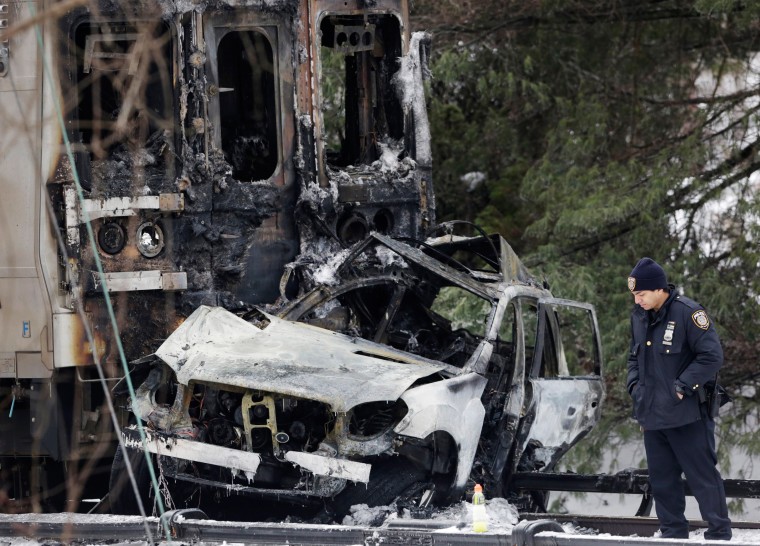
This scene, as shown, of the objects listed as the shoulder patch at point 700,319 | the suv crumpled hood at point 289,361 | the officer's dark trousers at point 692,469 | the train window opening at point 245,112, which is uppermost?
the train window opening at point 245,112

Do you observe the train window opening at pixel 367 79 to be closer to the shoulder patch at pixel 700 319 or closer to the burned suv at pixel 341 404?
the burned suv at pixel 341 404

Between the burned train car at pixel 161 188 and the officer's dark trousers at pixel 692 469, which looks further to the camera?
the burned train car at pixel 161 188

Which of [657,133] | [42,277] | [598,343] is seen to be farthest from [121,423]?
[657,133]

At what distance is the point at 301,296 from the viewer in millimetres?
9164

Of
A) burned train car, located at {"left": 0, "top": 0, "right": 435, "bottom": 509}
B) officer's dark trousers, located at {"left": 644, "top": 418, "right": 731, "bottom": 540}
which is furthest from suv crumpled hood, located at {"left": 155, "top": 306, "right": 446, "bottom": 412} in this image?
officer's dark trousers, located at {"left": 644, "top": 418, "right": 731, "bottom": 540}

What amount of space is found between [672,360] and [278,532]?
2.47m

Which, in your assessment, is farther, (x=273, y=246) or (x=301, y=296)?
(x=273, y=246)

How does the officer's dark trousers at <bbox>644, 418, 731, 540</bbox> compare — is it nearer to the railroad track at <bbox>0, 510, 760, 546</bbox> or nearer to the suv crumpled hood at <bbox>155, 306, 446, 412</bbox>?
the railroad track at <bbox>0, 510, 760, 546</bbox>

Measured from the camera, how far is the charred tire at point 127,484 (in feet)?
26.7

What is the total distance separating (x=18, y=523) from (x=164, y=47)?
3747 millimetres

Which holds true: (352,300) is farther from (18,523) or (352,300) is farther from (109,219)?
(18,523)

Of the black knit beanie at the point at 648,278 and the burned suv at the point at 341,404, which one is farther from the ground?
the black knit beanie at the point at 648,278

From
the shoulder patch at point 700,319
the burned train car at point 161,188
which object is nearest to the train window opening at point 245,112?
the burned train car at point 161,188

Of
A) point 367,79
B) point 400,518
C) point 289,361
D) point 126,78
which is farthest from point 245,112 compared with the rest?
point 400,518
